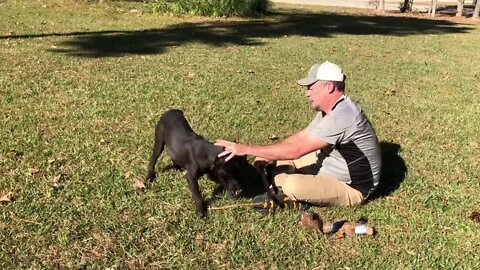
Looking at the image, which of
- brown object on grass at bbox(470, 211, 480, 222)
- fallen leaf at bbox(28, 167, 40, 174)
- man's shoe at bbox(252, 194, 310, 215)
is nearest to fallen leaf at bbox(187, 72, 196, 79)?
fallen leaf at bbox(28, 167, 40, 174)

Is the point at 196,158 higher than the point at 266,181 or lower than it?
higher

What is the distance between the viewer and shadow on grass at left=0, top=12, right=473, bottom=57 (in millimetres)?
10054

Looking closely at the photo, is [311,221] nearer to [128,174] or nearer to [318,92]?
[318,92]

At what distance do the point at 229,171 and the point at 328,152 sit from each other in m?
1.01

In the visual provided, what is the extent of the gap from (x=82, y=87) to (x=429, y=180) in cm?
468

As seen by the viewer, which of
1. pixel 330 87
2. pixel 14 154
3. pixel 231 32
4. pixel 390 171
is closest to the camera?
pixel 330 87

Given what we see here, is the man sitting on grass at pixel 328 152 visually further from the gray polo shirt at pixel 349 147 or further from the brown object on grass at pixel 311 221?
the brown object on grass at pixel 311 221

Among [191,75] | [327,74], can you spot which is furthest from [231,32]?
[327,74]

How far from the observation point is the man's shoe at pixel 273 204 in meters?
3.99

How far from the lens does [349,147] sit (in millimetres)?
3967

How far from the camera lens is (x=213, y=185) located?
14.4ft

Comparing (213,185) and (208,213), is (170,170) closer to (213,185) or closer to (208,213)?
(213,185)

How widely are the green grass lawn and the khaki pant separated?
12cm

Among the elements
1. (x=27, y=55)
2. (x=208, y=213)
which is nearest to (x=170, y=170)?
(x=208, y=213)
